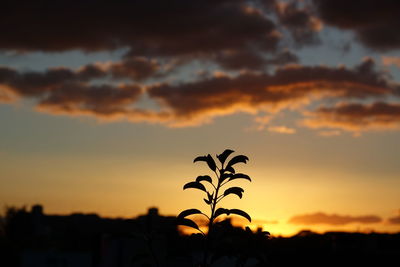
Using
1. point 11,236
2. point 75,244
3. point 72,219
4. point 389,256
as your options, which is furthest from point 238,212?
point 72,219

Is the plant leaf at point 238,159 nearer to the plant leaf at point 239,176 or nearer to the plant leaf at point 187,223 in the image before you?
the plant leaf at point 239,176

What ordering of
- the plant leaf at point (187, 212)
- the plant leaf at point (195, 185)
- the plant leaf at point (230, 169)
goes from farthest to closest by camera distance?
the plant leaf at point (230, 169), the plant leaf at point (195, 185), the plant leaf at point (187, 212)

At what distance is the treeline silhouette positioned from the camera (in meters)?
6.45

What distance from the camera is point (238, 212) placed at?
6.36 m

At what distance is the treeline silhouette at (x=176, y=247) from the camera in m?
6.45

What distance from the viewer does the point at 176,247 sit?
35.3ft

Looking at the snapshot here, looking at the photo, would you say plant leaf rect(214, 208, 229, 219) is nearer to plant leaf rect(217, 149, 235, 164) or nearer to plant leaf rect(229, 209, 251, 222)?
plant leaf rect(229, 209, 251, 222)

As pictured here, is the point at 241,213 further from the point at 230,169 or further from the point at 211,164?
the point at 211,164

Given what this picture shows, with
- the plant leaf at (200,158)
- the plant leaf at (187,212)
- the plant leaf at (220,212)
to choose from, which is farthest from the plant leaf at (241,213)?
the plant leaf at (200,158)

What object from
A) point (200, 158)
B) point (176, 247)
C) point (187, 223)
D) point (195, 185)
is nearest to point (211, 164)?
point (200, 158)

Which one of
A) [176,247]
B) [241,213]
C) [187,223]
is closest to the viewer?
[187,223]

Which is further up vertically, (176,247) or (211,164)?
(211,164)

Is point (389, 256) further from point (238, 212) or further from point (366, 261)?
point (238, 212)

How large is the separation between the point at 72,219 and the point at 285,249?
54033 millimetres
